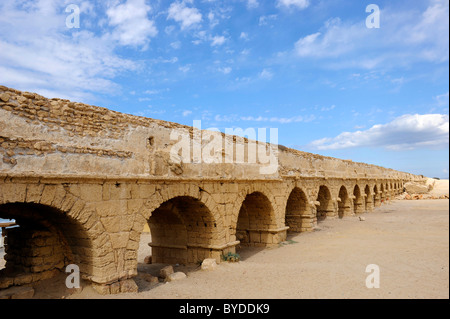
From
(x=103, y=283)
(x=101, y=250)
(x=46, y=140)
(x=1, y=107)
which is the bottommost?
(x=103, y=283)

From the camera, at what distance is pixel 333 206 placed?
17031 mm

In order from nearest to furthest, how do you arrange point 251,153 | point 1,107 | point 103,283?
point 1,107 → point 103,283 → point 251,153

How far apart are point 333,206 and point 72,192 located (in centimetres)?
1464

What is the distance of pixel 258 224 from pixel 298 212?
3.43 m

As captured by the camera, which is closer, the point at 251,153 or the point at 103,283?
the point at 103,283

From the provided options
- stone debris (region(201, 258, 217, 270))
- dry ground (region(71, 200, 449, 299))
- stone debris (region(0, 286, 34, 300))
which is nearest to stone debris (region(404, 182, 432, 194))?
dry ground (region(71, 200, 449, 299))

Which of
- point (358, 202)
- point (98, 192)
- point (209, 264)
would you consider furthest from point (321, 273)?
point (358, 202)

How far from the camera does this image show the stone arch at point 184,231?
862cm

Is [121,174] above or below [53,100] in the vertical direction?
below

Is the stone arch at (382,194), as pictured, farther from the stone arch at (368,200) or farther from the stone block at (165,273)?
the stone block at (165,273)

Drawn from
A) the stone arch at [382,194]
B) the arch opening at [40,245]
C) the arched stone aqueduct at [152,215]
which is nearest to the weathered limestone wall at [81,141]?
the arched stone aqueduct at [152,215]

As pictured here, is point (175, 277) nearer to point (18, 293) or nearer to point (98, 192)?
point (98, 192)
